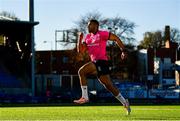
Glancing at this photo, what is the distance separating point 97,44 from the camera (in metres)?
12.0

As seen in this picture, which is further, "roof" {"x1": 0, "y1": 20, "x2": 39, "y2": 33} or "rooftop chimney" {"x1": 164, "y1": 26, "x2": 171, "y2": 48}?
"rooftop chimney" {"x1": 164, "y1": 26, "x2": 171, "y2": 48}

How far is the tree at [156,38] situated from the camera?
106425 millimetres

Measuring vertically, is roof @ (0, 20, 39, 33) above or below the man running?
above

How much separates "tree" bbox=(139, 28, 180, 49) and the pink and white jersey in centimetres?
9340

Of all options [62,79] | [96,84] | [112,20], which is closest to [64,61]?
[62,79]

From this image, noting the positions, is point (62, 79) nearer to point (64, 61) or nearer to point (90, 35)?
point (64, 61)

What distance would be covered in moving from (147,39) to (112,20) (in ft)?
115

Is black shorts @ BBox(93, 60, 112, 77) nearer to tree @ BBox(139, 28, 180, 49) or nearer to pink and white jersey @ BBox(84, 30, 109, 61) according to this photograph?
pink and white jersey @ BBox(84, 30, 109, 61)

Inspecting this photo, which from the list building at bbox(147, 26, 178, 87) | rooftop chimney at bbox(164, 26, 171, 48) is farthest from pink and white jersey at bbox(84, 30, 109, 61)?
rooftop chimney at bbox(164, 26, 171, 48)

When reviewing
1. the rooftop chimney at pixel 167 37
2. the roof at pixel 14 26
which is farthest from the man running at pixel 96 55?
the rooftop chimney at pixel 167 37

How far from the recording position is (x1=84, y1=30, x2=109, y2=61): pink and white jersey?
12.0m

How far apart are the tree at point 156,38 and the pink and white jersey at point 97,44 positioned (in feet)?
306

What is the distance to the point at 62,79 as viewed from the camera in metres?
85.4

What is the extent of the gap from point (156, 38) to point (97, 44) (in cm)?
10179
